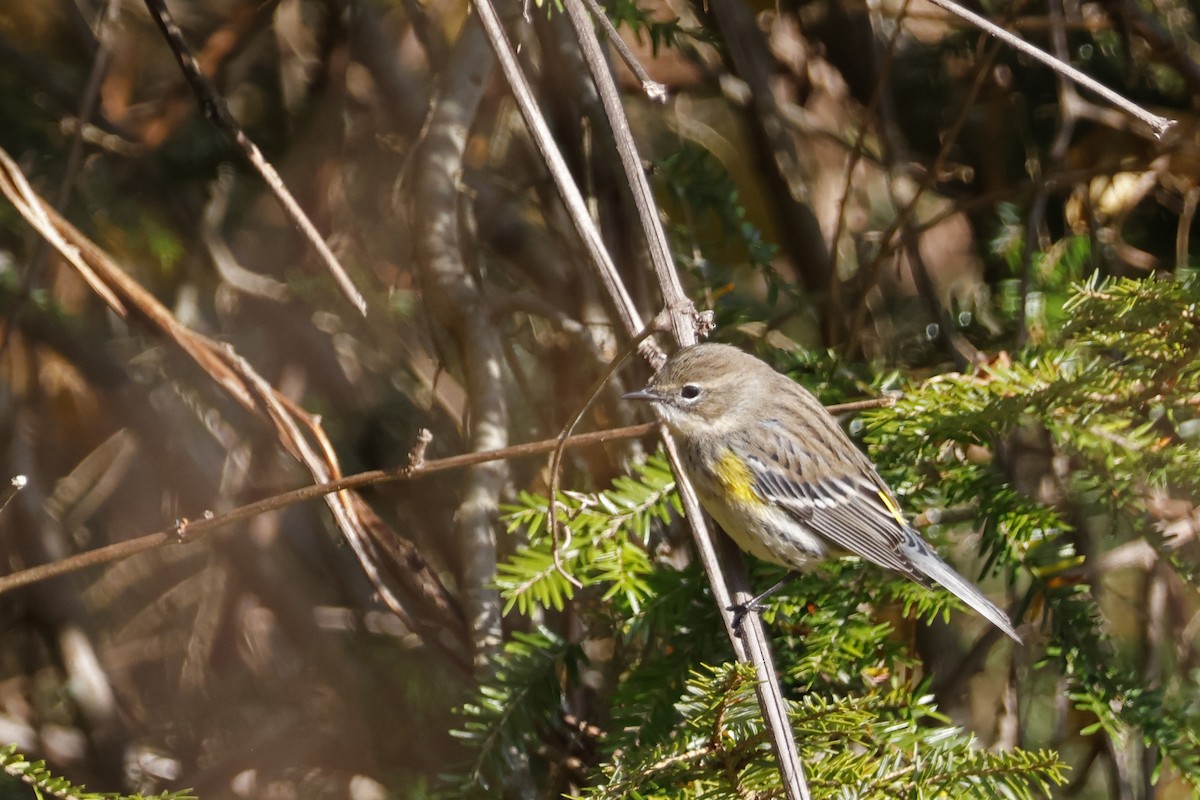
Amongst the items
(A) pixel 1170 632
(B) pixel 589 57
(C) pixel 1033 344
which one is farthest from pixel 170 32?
(A) pixel 1170 632

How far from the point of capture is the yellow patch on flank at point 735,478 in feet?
9.45

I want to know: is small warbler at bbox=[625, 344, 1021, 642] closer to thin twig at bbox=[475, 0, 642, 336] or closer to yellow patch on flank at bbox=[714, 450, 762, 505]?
yellow patch on flank at bbox=[714, 450, 762, 505]

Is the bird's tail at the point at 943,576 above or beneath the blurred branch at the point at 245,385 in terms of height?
beneath

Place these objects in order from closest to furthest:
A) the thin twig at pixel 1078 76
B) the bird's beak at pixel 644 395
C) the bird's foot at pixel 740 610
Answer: the thin twig at pixel 1078 76
the bird's foot at pixel 740 610
the bird's beak at pixel 644 395

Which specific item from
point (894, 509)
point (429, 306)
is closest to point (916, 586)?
point (894, 509)

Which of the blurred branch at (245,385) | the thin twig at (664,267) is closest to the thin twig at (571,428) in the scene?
the thin twig at (664,267)

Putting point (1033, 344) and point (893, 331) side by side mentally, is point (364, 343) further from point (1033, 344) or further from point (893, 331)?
point (1033, 344)

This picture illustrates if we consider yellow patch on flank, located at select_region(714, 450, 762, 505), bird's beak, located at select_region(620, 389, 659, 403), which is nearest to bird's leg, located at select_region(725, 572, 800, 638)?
yellow patch on flank, located at select_region(714, 450, 762, 505)

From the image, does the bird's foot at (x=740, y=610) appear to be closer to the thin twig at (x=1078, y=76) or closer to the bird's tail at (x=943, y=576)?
the bird's tail at (x=943, y=576)

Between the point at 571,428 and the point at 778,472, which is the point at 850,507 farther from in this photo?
the point at 571,428

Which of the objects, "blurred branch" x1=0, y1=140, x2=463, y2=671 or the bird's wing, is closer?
"blurred branch" x1=0, y1=140, x2=463, y2=671

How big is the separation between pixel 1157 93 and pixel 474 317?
2.34 meters

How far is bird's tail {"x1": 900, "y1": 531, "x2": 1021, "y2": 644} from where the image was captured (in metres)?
2.50

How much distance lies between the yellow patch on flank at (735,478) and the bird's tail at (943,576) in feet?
1.38
